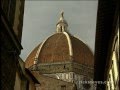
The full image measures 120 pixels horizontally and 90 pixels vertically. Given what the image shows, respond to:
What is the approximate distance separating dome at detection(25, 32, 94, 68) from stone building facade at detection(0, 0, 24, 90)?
47777mm

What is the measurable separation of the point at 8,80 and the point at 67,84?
104 feet

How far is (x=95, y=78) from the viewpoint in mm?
16719

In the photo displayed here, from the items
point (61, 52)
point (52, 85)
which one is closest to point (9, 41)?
point (52, 85)

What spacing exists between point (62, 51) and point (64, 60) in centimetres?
208

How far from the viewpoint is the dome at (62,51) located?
62344 mm

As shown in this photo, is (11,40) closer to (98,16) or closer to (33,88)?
(98,16)

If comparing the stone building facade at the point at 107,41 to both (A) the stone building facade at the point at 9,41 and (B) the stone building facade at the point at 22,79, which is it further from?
(B) the stone building facade at the point at 22,79

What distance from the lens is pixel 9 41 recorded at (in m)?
13.0

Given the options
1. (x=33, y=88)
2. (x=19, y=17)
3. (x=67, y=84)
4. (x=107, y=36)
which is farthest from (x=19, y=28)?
(x=67, y=84)

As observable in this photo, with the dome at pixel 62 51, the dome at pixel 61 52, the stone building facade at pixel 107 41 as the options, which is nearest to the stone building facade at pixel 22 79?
the stone building facade at pixel 107 41

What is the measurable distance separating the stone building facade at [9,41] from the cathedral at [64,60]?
44.8 meters

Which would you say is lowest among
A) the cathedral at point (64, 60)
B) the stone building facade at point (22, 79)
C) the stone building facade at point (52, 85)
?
the stone building facade at point (22, 79)

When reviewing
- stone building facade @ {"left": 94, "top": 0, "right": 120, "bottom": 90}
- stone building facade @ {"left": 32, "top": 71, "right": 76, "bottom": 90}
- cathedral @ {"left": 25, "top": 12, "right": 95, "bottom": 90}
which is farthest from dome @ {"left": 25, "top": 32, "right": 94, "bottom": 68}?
stone building facade @ {"left": 94, "top": 0, "right": 120, "bottom": 90}

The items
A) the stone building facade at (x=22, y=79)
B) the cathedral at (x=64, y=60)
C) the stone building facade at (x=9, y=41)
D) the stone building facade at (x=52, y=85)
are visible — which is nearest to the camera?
the stone building facade at (x=9, y=41)
